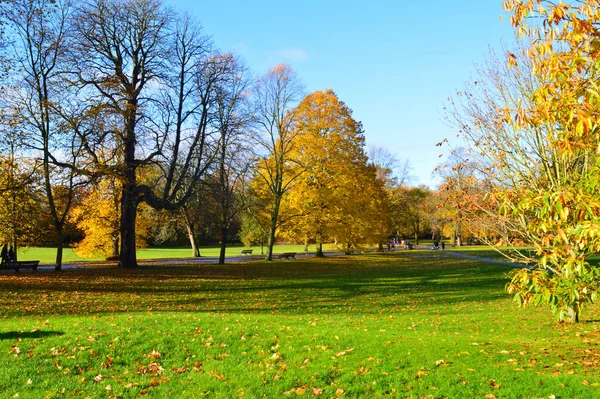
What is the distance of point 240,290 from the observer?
17.7 meters

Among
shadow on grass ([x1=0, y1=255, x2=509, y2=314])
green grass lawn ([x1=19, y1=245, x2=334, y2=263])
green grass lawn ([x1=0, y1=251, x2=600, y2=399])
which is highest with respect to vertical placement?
green grass lawn ([x1=0, y1=251, x2=600, y2=399])

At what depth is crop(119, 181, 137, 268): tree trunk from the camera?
22.5 metres

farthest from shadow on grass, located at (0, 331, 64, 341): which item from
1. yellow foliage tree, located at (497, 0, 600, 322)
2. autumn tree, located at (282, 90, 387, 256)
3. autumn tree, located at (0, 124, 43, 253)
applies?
autumn tree, located at (282, 90, 387, 256)

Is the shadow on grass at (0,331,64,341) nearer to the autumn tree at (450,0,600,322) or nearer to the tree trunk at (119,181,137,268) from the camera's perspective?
the autumn tree at (450,0,600,322)

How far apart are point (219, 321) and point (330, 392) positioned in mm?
4691

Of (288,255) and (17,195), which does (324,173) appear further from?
(17,195)

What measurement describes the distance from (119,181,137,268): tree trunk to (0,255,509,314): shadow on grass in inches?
58.3

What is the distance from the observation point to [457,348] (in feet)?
23.0

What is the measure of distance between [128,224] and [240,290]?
28.0 ft

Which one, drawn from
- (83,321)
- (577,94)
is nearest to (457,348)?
(577,94)

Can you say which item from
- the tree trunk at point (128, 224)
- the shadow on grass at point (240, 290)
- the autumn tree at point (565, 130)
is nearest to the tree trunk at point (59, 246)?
the shadow on grass at point (240, 290)

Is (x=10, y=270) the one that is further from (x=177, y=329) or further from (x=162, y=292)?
(x=177, y=329)

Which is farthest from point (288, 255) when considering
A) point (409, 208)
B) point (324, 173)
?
point (409, 208)

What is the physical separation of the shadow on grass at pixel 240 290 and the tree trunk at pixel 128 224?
148cm
